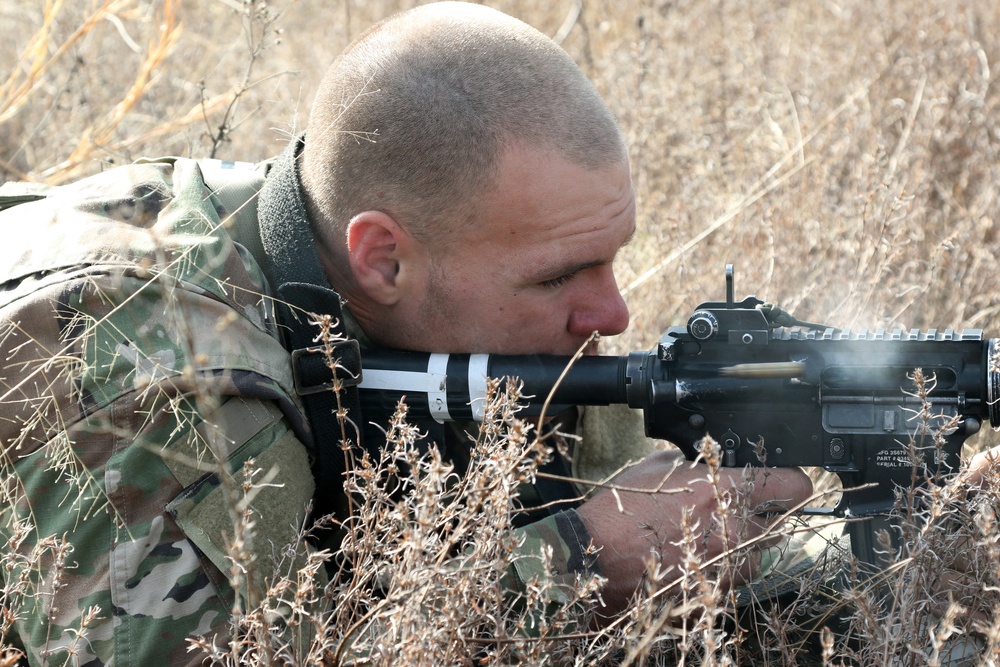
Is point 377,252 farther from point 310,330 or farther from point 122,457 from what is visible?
point 122,457

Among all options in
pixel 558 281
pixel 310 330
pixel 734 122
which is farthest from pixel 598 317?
pixel 734 122

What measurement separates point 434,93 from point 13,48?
4384 mm

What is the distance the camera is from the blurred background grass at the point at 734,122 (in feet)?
12.8

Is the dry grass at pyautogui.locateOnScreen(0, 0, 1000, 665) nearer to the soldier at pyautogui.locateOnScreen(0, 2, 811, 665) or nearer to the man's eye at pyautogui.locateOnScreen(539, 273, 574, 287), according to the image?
the soldier at pyautogui.locateOnScreen(0, 2, 811, 665)

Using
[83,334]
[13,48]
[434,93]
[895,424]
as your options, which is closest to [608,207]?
[434,93]

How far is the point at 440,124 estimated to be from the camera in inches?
107

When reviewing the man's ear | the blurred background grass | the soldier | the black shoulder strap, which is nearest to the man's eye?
the soldier

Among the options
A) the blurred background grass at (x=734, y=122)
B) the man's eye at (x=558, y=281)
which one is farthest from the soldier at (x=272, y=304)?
the blurred background grass at (x=734, y=122)

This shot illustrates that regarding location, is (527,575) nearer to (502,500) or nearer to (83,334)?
(502,500)

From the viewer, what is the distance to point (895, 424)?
2.36 meters

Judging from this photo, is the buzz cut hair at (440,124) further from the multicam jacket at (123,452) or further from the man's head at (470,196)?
the multicam jacket at (123,452)

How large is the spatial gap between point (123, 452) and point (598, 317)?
1.16m

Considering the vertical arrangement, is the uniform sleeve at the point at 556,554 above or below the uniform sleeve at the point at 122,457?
below

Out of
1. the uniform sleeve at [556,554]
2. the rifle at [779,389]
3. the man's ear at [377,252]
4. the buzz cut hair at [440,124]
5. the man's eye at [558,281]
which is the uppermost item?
Result: the buzz cut hair at [440,124]
